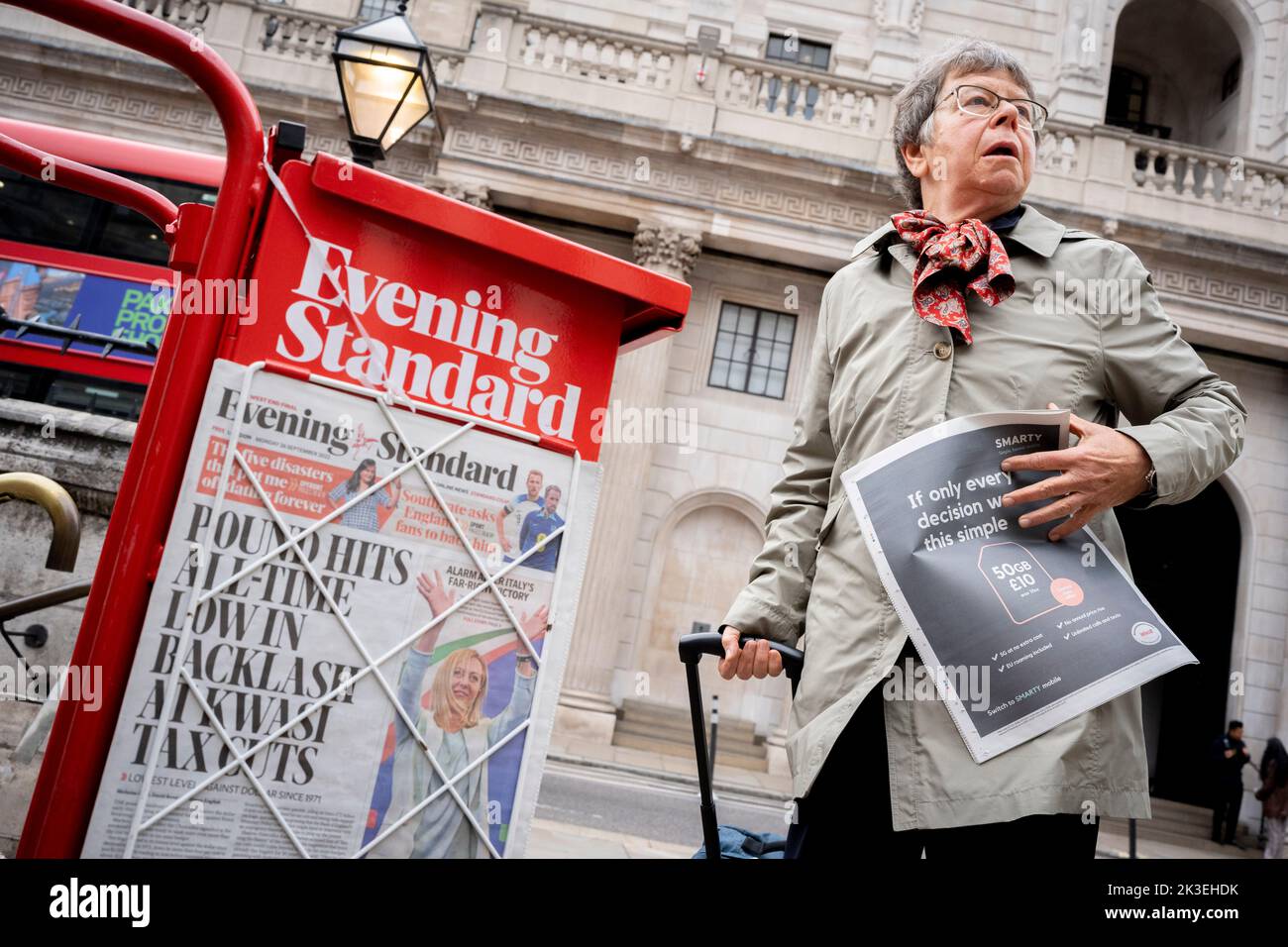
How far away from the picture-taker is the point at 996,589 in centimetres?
152

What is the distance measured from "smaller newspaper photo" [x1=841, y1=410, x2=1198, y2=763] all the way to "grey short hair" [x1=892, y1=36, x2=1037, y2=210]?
2.92 ft

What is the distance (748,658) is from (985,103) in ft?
4.51

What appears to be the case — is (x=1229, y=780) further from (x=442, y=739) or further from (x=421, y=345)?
(x=421, y=345)

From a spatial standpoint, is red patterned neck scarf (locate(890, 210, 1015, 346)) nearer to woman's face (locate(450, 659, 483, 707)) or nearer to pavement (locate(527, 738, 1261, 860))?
woman's face (locate(450, 659, 483, 707))

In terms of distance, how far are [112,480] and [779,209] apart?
1208 centimetres

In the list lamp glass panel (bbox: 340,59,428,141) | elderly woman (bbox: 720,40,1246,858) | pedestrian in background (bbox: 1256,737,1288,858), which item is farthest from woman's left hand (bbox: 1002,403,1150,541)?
pedestrian in background (bbox: 1256,737,1288,858)

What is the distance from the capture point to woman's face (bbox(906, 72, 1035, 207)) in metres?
1.88

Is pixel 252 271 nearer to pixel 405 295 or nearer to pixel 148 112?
pixel 405 295

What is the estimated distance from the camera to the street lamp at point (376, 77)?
5227 mm

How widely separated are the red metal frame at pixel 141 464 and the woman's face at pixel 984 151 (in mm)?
1594
